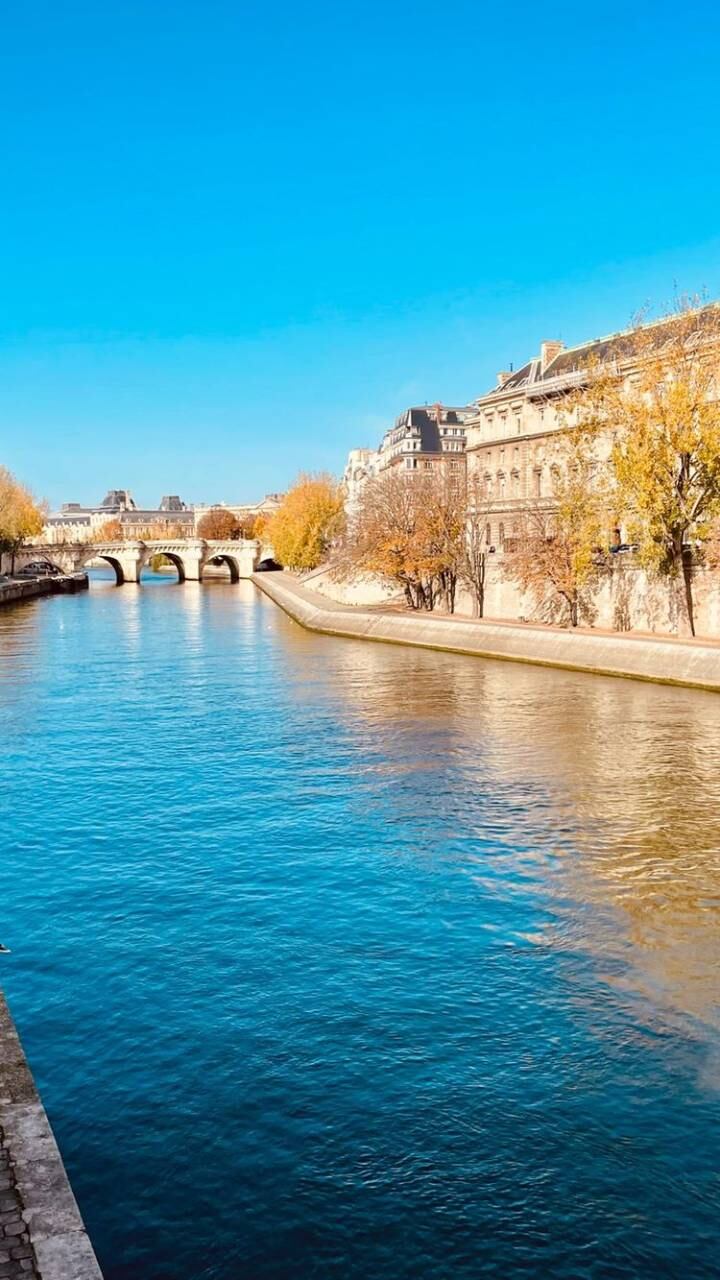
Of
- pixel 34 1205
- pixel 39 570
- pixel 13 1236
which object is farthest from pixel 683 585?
pixel 39 570

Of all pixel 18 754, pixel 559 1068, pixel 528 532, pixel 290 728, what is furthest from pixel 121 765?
pixel 528 532

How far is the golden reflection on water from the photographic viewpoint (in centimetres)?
1759

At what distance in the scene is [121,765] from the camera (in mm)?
30281

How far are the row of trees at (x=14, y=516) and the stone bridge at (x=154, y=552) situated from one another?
422cm

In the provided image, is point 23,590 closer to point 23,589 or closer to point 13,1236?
point 23,589

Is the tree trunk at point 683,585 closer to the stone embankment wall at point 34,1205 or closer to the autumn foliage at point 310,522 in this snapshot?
the stone embankment wall at point 34,1205

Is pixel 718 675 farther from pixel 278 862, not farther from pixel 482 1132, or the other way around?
pixel 482 1132

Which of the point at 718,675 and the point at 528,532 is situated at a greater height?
the point at 528,532

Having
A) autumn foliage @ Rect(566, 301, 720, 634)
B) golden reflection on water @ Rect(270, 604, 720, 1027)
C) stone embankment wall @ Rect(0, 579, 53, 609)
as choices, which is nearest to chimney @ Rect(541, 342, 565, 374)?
autumn foliage @ Rect(566, 301, 720, 634)

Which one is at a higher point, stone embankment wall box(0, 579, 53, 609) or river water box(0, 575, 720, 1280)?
stone embankment wall box(0, 579, 53, 609)

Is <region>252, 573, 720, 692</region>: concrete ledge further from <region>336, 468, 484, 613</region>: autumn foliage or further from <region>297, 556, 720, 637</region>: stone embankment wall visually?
<region>336, 468, 484, 613</region>: autumn foliage

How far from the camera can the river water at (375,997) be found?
34.8 feet

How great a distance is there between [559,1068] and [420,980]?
116 inches

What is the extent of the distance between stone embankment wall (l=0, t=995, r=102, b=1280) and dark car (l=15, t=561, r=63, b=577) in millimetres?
134826
